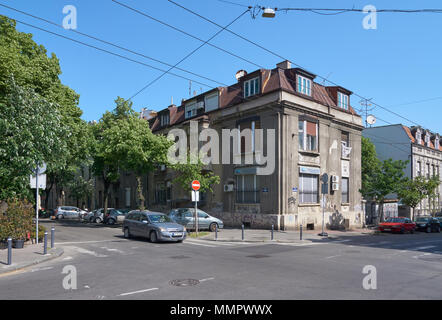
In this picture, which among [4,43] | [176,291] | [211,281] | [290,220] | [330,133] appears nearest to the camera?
[176,291]

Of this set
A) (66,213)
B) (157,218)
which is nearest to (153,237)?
(157,218)

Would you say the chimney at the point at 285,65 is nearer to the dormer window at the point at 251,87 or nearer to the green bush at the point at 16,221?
the dormer window at the point at 251,87

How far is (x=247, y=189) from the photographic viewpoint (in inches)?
1007

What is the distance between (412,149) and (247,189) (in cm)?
2421

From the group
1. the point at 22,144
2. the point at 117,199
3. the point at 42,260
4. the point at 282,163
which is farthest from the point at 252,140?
the point at 117,199

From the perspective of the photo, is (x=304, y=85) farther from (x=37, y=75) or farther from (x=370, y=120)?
(x=37, y=75)

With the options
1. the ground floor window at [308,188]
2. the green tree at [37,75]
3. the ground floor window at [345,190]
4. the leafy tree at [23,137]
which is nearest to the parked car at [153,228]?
the green tree at [37,75]

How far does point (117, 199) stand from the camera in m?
43.3

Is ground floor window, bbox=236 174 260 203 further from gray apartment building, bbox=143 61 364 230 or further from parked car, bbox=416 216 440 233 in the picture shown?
parked car, bbox=416 216 440 233

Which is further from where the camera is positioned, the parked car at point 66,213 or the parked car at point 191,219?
the parked car at point 66,213

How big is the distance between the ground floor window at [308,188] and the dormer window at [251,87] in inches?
271

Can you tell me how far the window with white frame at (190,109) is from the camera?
105 feet

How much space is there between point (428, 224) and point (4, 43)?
32.4 meters
